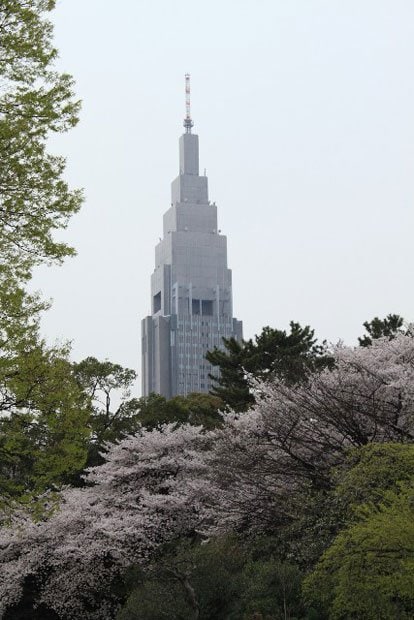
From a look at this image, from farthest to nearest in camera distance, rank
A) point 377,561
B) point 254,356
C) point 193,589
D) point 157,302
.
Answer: point 157,302, point 254,356, point 193,589, point 377,561

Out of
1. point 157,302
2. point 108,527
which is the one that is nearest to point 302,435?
point 108,527

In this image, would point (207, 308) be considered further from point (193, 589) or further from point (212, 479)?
point (193, 589)

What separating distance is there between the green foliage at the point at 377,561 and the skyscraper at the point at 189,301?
12343 centimetres

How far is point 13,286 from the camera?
39.5ft

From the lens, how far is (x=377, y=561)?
35.7ft

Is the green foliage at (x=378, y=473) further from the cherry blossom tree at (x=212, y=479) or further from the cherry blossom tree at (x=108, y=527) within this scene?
the cherry blossom tree at (x=108, y=527)

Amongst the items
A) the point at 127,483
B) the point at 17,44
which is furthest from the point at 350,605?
the point at 127,483

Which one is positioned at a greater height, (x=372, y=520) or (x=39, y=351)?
(x=39, y=351)

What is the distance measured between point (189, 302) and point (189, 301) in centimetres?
16

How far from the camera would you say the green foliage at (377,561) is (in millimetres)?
10641

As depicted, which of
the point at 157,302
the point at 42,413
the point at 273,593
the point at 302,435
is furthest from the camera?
the point at 157,302

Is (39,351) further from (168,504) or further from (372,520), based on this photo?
(168,504)

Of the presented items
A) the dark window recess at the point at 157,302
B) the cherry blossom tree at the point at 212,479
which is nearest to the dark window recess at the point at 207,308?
the dark window recess at the point at 157,302

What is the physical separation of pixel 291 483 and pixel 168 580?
3197 mm
